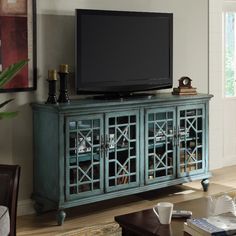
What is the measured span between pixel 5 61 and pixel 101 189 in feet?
4.16

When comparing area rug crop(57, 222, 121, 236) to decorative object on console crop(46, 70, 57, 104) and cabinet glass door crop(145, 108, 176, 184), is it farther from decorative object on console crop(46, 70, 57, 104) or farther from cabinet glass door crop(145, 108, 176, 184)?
decorative object on console crop(46, 70, 57, 104)

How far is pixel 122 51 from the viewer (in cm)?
488

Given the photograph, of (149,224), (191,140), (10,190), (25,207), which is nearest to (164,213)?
(149,224)

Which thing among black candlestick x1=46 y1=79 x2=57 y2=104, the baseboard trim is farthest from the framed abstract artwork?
the baseboard trim

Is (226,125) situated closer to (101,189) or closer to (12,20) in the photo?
(101,189)

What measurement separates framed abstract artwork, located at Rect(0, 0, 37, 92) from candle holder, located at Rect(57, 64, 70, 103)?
230mm

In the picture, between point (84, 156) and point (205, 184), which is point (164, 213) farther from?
point (205, 184)

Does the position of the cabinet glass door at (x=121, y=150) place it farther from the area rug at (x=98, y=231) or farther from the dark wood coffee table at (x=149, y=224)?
the dark wood coffee table at (x=149, y=224)

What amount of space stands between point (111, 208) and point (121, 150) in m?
0.50

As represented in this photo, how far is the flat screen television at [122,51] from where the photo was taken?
4637 millimetres

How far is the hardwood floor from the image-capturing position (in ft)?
14.0

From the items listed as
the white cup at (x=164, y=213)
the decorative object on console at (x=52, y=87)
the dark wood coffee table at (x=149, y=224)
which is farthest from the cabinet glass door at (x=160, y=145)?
the white cup at (x=164, y=213)

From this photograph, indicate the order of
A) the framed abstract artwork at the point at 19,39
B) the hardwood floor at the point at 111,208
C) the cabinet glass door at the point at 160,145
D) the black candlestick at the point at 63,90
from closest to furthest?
1. the hardwood floor at the point at 111,208
2. the framed abstract artwork at the point at 19,39
3. the black candlestick at the point at 63,90
4. the cabinet glass door at the point at 160,145

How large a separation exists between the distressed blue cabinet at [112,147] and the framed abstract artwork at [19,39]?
0.25 m
